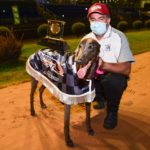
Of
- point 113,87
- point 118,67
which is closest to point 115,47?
point 118,67

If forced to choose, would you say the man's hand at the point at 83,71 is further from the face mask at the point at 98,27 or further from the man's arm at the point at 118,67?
the face mask at the point at 98,27

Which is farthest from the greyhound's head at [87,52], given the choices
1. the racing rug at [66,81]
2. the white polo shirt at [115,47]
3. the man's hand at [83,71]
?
the white polo shirt at [115,47]

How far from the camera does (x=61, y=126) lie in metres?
4.41

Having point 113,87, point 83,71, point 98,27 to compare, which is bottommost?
point 113,87

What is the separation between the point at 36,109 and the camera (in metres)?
5.04

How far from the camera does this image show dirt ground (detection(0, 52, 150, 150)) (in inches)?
155

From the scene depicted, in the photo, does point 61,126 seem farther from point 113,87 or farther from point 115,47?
point 115,47

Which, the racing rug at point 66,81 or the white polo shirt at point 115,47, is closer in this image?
the racing rug at point 66,81

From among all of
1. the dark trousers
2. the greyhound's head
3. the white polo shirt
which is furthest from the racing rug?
the white polo shirt

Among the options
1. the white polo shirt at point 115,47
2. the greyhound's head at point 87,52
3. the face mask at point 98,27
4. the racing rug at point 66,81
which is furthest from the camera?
the white polo shirt at point 115,47

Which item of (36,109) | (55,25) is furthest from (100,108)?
(55,25)

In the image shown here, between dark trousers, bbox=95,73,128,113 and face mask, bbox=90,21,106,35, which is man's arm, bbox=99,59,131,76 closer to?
Answer: dark trousers, bbox=95,73,128,113

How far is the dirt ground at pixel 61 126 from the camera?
393 cm

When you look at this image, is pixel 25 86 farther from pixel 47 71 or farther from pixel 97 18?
pixel 97 18
